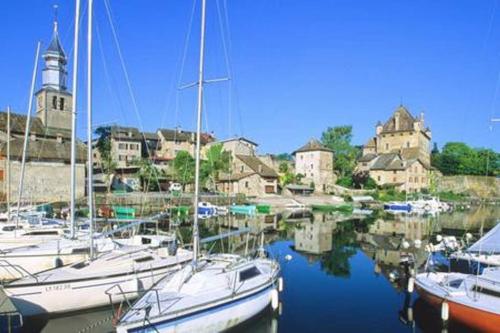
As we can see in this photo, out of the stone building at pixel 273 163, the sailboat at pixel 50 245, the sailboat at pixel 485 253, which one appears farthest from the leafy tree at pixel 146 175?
the sailboat at pixel 485 253

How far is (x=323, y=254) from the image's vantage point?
3253cm

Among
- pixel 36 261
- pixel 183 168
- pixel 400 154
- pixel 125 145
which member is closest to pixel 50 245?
pixel 36 261

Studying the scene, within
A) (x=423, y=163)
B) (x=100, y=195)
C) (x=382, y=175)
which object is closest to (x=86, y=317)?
(x=100, y=195)

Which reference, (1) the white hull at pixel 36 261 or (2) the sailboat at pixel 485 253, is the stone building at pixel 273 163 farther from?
(1) the white hull at pixel 36 261

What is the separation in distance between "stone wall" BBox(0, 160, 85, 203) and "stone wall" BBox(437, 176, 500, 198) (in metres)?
90.0

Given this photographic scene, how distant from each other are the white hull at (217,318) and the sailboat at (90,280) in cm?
195

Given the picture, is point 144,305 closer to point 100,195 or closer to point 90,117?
point 90,117

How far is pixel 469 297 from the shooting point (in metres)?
15.7

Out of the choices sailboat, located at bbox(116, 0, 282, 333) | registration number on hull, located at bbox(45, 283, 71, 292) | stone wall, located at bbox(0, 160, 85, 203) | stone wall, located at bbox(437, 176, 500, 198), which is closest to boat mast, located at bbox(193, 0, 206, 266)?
sailboat, located at bbox(116, 0, 282, 333)

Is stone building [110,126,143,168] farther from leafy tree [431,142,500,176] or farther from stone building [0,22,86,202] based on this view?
leafy tree [431,142,500,176]

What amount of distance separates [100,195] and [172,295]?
4885cm

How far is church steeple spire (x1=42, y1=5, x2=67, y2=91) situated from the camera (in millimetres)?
70688

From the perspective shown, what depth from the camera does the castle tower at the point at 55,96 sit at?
7206 cm

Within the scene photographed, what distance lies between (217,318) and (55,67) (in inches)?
2807
